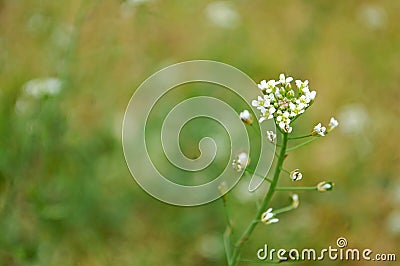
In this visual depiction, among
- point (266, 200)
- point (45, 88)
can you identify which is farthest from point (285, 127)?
point (45, 88)

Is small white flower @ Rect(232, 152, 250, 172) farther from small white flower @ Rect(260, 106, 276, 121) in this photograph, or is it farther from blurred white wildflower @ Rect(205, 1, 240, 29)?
blurred white wildflower @ Rect(205, 1, 240, 29)

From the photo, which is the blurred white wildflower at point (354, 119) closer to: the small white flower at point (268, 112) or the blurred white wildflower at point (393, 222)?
the blurred white wildflower at point (393, 222)

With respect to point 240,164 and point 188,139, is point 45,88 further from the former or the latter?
point 240,164

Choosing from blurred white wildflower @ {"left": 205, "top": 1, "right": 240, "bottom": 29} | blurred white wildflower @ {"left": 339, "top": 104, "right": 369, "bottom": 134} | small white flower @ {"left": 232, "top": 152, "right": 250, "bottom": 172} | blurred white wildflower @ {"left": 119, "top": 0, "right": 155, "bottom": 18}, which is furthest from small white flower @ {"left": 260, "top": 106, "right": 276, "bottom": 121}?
blurred white wildflower @ {"left": 205, "top": 1, "right": 240, "bottom": 29}

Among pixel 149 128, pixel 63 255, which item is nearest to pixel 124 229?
pixel 63 255

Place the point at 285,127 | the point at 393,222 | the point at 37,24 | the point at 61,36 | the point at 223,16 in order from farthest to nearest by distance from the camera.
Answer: the point at 223,16, the point at 61,36, the point at 37,24, the point at 393,222, the point at 285,127

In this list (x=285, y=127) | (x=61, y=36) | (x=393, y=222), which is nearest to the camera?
(x=285, y=127)

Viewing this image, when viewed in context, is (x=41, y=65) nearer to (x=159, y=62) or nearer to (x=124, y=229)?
(x=159, y=62)

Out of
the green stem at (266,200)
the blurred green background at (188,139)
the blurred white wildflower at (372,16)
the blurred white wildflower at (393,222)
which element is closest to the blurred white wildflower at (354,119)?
the blurred green background at (188,139)
